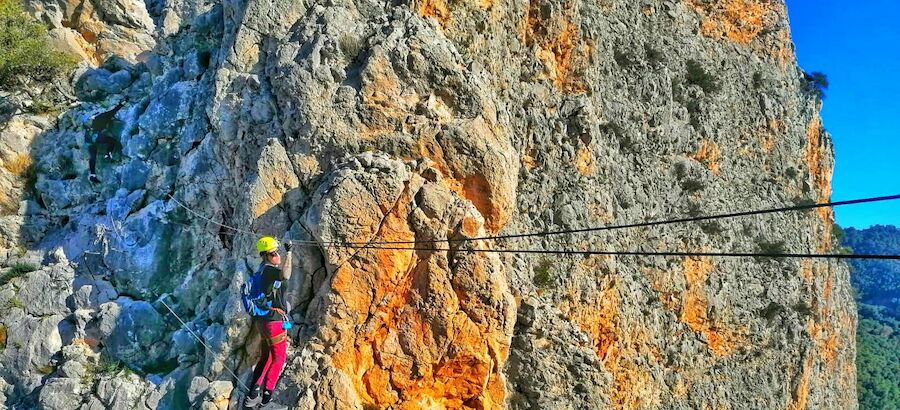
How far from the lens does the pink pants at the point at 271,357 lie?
28.0ft

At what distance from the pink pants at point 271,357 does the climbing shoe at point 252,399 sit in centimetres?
12

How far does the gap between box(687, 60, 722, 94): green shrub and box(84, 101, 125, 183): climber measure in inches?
744

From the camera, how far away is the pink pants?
854cm

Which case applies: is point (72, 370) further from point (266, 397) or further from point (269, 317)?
point (269, 317)

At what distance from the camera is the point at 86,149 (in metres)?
13.7

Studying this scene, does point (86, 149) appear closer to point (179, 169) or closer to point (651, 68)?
point (179, 169)

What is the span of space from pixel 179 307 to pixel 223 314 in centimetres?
154

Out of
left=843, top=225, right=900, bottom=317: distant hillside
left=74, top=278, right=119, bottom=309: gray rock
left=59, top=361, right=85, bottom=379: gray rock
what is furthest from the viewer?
left=843, top=225, right=900, bottom=317: distant hillside

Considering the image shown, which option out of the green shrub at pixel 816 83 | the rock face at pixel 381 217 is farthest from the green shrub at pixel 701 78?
the green shrub at pixel 816 83

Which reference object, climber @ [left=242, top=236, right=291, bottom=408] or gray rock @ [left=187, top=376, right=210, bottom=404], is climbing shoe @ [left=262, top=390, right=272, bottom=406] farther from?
gray rock @ [left=187, top=376, right=210, bottom=404]

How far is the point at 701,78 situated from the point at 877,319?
125 metres

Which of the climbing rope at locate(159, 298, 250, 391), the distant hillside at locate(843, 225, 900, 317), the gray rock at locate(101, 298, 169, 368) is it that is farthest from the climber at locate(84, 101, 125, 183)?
the distant hillside at locate(843, 225, 900, 317)

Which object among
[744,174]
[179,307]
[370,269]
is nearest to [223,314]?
[179,307]

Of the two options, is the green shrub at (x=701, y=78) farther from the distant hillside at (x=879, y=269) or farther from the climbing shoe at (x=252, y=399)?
the distant hillside at (x=879, y=269)
